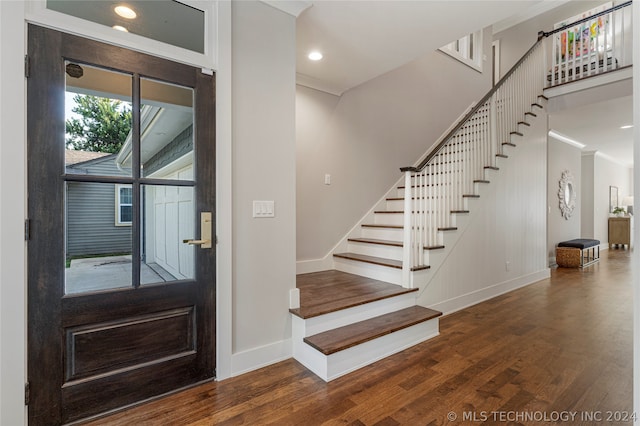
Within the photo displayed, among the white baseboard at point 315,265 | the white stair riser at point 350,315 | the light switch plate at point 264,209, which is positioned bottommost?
the white stair riser at point 350,315

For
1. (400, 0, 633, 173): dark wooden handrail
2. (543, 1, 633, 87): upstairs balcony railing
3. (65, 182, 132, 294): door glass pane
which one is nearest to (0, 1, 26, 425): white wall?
(65, 182, 132, 294): door glass pane

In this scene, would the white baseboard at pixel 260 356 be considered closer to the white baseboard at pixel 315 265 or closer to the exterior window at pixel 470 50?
the white baseboard at pixel 315 265


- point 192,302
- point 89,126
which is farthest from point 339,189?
point 89,126

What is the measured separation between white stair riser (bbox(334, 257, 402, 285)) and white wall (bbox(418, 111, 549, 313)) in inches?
10.2

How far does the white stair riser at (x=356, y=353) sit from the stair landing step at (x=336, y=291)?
0.95 feet

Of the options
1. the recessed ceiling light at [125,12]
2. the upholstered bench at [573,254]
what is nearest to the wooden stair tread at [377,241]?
the recessed ceiling light at [125,12]

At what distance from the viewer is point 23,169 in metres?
1.45

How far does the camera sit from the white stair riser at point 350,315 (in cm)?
227

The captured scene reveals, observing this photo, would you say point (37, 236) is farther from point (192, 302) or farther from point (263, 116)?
point (263, 116)

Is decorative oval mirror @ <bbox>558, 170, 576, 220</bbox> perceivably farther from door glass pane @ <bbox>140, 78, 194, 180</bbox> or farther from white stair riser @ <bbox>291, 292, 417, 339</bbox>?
door glass pane @ <bbox>140, 78, 194, 180</bbox>

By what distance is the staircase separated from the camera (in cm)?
227

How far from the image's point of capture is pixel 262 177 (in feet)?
7.18

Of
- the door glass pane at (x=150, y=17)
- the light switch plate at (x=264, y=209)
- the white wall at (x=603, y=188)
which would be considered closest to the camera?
the door glass pane at (x=150, y=17)

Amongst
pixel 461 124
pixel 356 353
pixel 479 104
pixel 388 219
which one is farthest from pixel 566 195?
pixel 356 353
